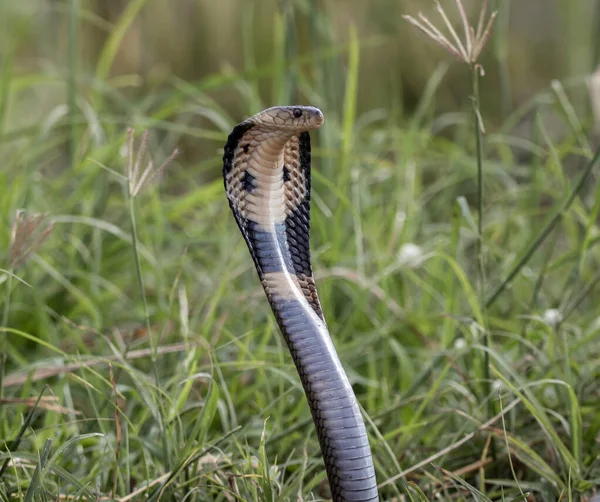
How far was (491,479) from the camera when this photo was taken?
223 centimetres

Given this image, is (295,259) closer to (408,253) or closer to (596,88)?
(408,253)

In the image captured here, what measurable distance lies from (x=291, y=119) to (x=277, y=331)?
1.48 m

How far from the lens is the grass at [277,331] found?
2.08 m

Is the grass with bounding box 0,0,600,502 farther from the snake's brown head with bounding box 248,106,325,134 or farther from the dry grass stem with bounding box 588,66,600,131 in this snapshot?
the snake's brown head with bounding box 248,106,325,134

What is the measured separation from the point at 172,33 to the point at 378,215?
5481 mm

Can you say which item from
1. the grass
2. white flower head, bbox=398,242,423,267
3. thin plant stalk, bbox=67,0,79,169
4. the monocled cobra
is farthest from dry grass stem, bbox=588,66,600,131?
thin plant stalk, bbox=67,0,79,169

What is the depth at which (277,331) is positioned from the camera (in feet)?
9.70

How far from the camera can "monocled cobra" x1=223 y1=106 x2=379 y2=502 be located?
1632mm

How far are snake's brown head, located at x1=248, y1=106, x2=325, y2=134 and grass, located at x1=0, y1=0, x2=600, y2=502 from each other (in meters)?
0.34

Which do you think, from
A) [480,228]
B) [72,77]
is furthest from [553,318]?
[72,77]

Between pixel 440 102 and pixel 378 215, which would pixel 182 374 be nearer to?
pixel 378 215

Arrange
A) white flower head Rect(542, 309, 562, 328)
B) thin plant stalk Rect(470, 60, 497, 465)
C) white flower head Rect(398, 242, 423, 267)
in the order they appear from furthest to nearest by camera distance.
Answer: white flower head Rect(398, 242, 423, 267) → white flower head Rect(542, 309, 562, 328) → thin plant stalk Rect(470, 60, 497, 465)

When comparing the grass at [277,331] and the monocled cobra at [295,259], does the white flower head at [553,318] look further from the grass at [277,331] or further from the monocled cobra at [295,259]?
the monocled cobra at [295,259]

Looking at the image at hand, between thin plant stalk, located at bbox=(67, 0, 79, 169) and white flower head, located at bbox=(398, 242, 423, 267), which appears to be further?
thin plant stalk, located at bbox=(67, 0, 79, 169)
